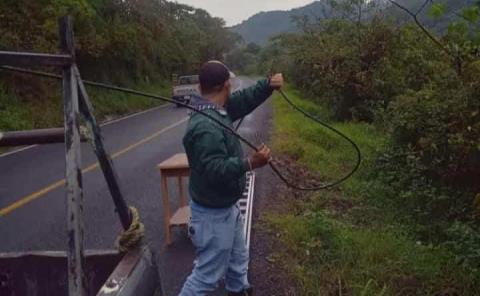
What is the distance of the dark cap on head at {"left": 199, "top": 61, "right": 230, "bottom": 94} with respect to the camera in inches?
138

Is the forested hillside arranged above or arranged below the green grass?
above

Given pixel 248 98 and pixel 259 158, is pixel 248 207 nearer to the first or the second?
pixel 248 98

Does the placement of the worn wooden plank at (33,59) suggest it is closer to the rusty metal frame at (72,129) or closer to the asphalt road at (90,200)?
the rusty metal frame at (72,129)

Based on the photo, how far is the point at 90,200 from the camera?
324 inches

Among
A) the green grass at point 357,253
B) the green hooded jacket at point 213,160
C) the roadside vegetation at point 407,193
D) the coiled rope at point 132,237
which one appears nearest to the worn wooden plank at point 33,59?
the coiled rope at point 132,237

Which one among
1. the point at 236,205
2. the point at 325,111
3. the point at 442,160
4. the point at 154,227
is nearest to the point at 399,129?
the point at 442,160

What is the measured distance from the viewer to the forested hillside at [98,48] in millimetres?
18078

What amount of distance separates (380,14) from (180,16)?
155 feet

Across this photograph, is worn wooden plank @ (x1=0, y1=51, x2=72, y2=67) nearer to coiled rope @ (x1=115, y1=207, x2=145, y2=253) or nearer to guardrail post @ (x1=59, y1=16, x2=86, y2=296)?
guardrail post @ (x1=59, y1=16, x2=86, y2=296)

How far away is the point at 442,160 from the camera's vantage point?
7.93 m

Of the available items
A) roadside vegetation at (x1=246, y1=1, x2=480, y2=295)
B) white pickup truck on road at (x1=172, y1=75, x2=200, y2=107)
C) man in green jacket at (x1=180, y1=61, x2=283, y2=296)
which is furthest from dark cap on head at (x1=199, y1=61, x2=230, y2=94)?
white pickup truck on road at (x1=172, y1=75, x2=200, y2=107)

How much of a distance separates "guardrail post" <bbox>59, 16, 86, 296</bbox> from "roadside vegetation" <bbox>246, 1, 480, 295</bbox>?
266 cm

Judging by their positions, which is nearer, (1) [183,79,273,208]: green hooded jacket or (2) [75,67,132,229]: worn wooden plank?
(2) [75,67,132,229]: worn wooden plank

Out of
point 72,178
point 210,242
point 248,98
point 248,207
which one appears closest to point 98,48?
point 248,207
